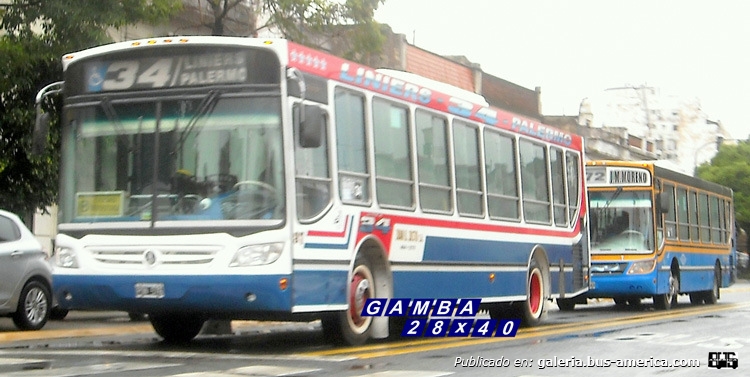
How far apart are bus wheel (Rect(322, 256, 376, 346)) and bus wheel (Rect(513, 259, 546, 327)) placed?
4.89 metres

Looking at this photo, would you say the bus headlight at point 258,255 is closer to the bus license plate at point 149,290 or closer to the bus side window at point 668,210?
the bus license plate at point 149,290

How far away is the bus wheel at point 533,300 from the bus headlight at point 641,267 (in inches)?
225

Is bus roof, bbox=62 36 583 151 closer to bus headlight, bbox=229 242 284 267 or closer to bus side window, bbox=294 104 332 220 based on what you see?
bus side window, bbox=294 104 332 220

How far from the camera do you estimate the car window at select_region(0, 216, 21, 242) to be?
53.2 ft

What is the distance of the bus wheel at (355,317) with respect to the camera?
1280 cm

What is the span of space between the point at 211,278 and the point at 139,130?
1.67 metres

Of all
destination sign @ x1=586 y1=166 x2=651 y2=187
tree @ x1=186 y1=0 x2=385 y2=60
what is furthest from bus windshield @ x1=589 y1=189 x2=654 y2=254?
tree @ x1=186 y1=0 x2=385 y2=60

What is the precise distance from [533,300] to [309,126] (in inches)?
289

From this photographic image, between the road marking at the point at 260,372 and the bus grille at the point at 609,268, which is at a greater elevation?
the bus grille at the point at 609,268

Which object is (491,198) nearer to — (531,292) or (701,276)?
(531,292)

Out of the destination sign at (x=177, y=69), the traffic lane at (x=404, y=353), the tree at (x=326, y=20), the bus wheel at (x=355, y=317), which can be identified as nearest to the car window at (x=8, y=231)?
the traffic lane at (x=404, y=353)

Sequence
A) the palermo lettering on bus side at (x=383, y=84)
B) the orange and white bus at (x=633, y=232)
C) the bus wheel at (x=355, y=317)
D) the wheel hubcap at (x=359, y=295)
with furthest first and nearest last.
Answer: the orange and white bus at (x=633, y=232)
the palermo lettering on bus side at (x=383, y=84)
the wheel hubcap at (x=359, y=295)
the bus wheel at (x=355, y=317)

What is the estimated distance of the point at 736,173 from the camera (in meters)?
74.2

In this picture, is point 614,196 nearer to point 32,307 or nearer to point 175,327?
point 32,307
